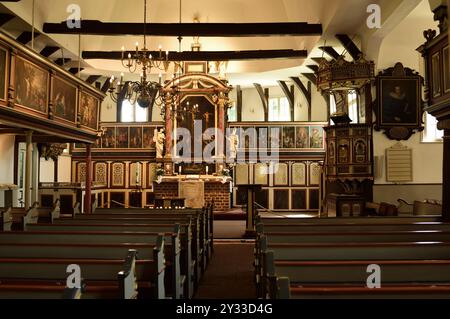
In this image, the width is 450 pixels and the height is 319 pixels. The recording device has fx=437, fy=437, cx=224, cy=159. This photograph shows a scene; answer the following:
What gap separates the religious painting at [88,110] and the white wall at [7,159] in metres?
3.07

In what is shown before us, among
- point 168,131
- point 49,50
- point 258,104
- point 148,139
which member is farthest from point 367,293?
point 258,104

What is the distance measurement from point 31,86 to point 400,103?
30.5 ft

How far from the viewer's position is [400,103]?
474 inches

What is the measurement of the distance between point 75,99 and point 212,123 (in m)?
9.03

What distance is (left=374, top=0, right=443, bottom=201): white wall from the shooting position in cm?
1214

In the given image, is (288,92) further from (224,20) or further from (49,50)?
(49,50)

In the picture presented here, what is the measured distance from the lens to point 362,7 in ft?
37.7

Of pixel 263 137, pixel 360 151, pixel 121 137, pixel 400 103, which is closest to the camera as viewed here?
pixel 360 151

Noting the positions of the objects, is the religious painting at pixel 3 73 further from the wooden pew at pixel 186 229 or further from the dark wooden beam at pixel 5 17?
the dark wooden beam at pixel 5 17

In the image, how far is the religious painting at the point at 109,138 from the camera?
64.5 ft

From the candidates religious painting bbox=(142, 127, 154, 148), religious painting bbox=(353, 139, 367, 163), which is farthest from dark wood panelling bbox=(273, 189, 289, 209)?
religious painting bbox=(353, 139, 367, 163)

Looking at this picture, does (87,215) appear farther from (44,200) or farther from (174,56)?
(174,56)

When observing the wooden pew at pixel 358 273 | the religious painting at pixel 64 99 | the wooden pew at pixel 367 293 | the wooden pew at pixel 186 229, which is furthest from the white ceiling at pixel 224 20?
the wooden pew at pixel 367 293

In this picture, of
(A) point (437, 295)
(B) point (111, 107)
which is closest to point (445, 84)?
(A) point (437, 295)
